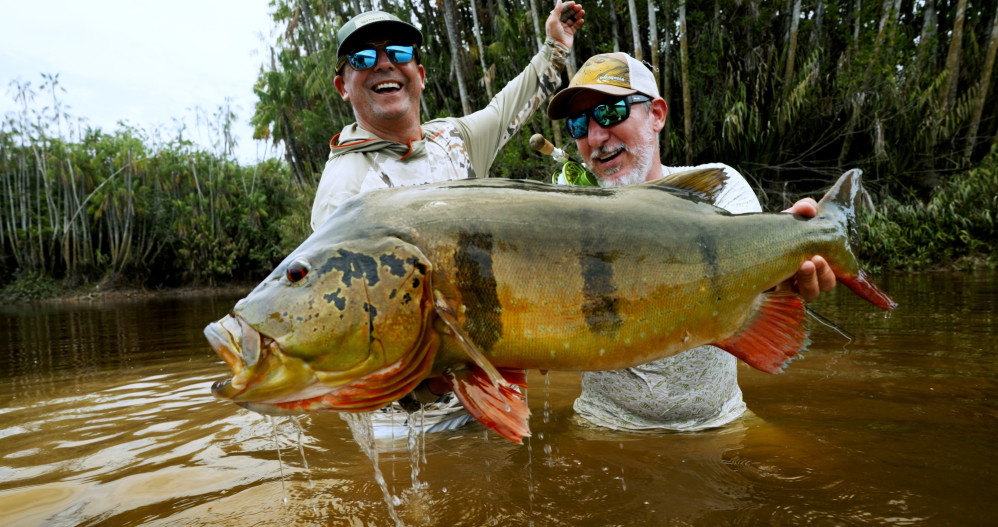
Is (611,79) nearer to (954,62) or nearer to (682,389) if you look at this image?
(682,389)

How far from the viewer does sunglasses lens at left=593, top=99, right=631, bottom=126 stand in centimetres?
299

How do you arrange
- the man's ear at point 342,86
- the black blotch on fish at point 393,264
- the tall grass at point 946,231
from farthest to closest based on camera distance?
the tall grass at point 946,231 → the man's ear at point 342,86 → the black blotch on fish at point 393,264

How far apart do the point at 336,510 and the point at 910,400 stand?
3.59 m

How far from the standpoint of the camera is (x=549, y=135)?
50.2 ft

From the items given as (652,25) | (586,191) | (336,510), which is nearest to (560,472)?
(336,510)

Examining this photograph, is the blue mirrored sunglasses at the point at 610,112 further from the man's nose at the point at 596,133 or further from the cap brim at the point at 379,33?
the cap brim at the point at 379,33

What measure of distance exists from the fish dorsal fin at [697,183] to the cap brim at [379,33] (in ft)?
5.39

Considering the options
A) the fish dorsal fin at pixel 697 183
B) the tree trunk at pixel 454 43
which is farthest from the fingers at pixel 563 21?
the tree trunk at pixel 454 43

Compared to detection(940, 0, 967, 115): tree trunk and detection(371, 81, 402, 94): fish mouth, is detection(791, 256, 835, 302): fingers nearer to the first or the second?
detection(371, 81, 402, 94): fish mouth

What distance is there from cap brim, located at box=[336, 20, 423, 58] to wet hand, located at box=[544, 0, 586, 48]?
3.68 feet

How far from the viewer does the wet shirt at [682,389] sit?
2838 millimetres

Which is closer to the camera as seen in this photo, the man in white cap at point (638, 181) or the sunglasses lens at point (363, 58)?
the man in white cap at point (638, 181)

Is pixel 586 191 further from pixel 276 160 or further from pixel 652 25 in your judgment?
pixel 276 160

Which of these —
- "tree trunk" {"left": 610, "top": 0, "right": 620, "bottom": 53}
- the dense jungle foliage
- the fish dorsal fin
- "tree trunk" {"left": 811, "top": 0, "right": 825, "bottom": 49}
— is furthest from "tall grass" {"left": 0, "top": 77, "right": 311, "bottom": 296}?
the fish dorsal fin
